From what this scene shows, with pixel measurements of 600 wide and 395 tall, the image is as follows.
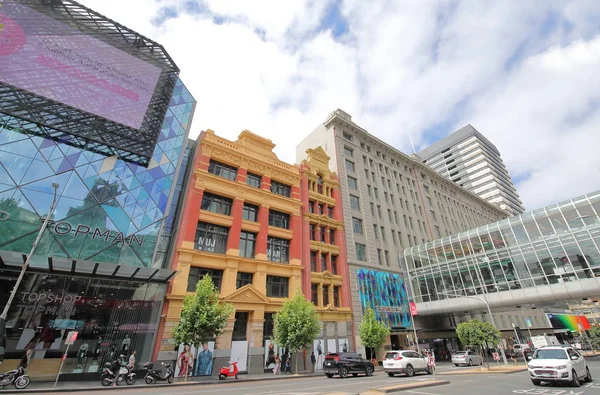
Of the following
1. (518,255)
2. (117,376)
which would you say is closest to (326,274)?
(117,376)

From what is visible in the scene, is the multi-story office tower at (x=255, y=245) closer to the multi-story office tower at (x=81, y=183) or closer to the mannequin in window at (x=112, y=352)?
the multi-story office tower at (x=81, y=183)

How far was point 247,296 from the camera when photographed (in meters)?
27.4

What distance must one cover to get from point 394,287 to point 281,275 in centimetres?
1810

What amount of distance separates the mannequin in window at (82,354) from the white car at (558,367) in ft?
87.8

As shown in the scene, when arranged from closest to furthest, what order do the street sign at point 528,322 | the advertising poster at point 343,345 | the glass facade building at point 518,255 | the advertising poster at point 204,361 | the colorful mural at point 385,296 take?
1. the advertising poster at point 204,361
2. the glass facade building at point 518,255
3. the advertising poster at point 343,345
4. the colorful mural at point 385,296
5. the street sign at point 528,322

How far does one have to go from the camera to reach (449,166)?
128625mm

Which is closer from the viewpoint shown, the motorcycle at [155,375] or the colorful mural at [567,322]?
the motorcycle at [155,375]

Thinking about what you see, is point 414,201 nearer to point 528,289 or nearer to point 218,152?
point 528,289

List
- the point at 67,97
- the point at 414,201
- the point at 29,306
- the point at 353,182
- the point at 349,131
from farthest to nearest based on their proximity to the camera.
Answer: the point at 414,201 < the point at 349,131 < the point at 353,182 < the point at 67,97 < the point at 29,306

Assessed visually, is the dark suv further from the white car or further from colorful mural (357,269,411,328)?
colorful mural (357,269,411,328)

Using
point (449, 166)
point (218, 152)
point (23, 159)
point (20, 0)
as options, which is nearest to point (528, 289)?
point (218, 152)

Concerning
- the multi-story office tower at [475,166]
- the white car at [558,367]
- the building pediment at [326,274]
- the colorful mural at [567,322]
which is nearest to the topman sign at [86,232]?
the building pediment at [326,274]

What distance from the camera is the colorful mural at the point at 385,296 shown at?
36.0m

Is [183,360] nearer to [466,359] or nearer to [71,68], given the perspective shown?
[71,68]
